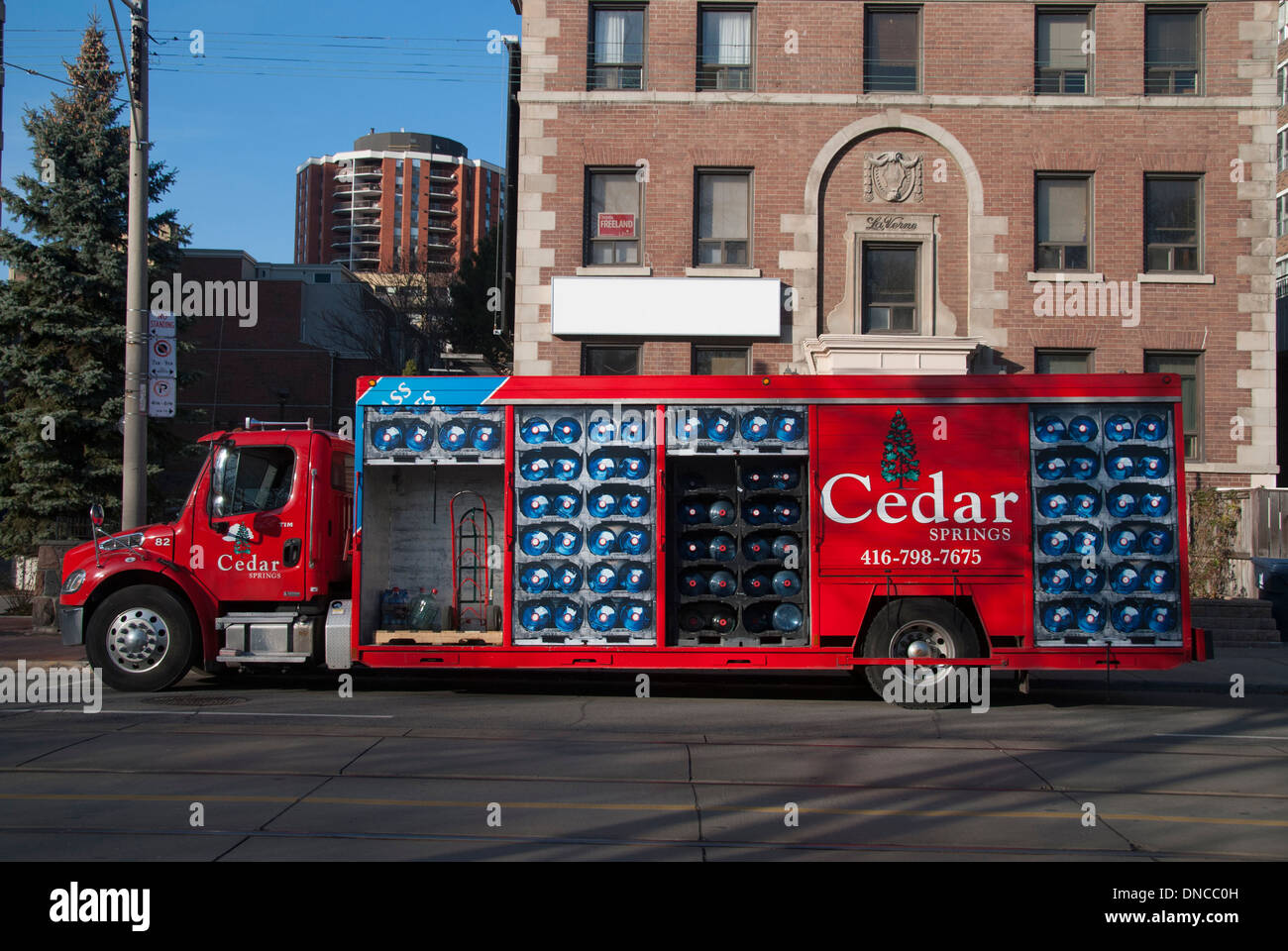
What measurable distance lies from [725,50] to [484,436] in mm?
12258

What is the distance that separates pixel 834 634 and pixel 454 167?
151 m

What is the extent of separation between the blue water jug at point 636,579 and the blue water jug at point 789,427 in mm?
1916

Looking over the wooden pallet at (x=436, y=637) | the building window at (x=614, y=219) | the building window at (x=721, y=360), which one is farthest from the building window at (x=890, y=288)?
the wooden pallet at (x=436, y=637)

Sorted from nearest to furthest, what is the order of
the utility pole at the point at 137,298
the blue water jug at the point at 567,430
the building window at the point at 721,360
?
the blue water jug at the point at 567,430 → the utility pole at the point at 137,298 → the building window at the point at 721,360

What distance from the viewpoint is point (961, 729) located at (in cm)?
991

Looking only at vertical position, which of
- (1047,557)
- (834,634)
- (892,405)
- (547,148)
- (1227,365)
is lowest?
(834,634)

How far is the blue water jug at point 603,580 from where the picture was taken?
1084 cm

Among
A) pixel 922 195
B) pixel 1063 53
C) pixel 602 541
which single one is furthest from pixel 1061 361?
pixel 602 541

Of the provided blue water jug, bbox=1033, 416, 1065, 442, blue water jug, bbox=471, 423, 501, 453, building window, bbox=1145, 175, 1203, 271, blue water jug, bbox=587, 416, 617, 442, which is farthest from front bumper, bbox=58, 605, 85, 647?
building window, bbox=1145, 175, 1203, 271

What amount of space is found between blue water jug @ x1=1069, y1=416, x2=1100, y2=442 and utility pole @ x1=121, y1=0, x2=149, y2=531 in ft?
38.0

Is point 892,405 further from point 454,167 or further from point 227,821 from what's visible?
point 454,167

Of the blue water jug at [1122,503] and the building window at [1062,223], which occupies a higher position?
the building window at [1062,223]

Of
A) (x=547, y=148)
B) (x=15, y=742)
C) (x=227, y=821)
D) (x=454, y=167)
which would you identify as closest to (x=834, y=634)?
(x=227, y=821)

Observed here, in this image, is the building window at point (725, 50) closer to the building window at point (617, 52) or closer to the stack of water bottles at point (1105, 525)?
the building window at point (617, 52)
